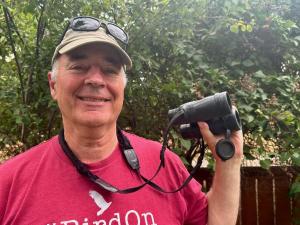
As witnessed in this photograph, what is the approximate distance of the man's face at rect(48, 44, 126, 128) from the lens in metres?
1.84

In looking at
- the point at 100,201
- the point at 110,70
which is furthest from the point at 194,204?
the point at 110,70

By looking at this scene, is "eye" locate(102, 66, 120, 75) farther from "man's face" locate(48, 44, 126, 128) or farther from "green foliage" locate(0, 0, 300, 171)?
"green foliage" locate(0, 0, 300, 171)

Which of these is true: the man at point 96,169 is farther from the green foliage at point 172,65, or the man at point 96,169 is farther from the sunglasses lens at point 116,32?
the green foliage at point 172,65

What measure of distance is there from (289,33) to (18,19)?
222 centimetres

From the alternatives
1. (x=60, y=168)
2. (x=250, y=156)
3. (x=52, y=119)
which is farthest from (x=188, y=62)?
(x=60, y=168)

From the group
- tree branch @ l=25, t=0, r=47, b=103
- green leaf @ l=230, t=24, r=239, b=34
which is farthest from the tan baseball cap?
green leaf @ l=230, t=24, r=239, b=34

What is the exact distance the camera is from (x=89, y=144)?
1.92 m

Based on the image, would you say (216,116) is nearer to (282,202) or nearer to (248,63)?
(248,63)

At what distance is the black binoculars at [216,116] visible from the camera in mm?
1747

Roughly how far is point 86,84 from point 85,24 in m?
0.31

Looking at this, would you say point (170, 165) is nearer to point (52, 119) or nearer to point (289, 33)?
point (52, 119)

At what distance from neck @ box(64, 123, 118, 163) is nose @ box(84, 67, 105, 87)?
0.21 m

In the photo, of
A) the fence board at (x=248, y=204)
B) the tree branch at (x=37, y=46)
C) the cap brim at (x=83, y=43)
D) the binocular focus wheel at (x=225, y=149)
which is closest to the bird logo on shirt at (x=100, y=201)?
the binocular focus wheel at (x=225, y=149)

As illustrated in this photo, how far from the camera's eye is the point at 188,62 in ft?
10.2
